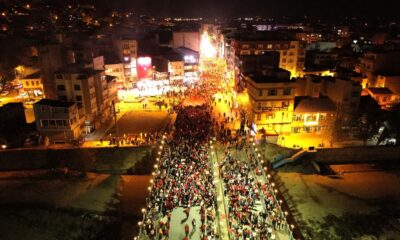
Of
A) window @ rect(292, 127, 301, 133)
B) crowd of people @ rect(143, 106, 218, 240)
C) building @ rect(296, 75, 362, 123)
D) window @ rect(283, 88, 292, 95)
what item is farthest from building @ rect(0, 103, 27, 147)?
building @ rect(296, 75, 362, 123)

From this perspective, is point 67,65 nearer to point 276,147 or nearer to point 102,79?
point 102,79

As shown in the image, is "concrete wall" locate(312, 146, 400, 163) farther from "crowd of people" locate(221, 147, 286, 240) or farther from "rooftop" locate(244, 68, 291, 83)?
"crowd of people" locate(221, 147, 286, 240)

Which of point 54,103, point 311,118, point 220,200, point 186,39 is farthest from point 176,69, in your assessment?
point 220,200

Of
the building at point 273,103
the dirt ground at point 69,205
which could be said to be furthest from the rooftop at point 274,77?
the dirt ground at point 69,205

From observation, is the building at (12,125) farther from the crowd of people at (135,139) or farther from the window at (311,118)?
the window at (311,118)

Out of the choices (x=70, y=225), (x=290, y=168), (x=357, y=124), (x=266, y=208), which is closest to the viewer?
(x=266, y=208)

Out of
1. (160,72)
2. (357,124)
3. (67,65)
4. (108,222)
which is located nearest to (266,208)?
(108,222)

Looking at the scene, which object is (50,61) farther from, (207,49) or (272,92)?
(207,49)
